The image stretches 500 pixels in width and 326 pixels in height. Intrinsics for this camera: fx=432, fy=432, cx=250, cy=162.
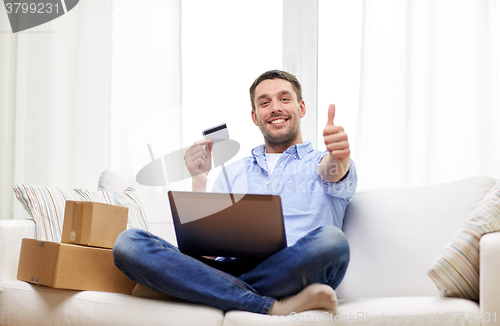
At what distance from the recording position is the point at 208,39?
2273 millimetres

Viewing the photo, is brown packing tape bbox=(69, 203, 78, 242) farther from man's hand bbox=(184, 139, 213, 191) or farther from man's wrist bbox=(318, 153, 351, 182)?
man's wrist bbox=(318, 153, 351, 182)

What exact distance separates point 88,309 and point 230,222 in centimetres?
44

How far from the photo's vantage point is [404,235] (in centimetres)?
136

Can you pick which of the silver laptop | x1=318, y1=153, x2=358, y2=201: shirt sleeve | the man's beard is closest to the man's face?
the man's beard

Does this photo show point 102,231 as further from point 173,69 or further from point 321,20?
point 321,20

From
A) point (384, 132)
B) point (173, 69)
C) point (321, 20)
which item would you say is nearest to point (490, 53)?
point (384, 132)

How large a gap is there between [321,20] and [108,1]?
1192 mm

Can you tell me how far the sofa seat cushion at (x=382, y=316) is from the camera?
0.97 metres

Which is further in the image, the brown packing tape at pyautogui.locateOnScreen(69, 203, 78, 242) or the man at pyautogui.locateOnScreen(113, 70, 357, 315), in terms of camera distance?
the brown packing tape at pyautogui.locateOnScreen(69, 203, 78, 242)

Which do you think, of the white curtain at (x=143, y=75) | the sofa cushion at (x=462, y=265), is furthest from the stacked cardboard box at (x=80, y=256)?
the white curtain at (x=143, y=75)

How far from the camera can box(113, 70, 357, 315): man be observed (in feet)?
3.44

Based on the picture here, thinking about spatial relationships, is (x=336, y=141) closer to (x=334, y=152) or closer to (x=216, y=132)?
(x=334, y=152)

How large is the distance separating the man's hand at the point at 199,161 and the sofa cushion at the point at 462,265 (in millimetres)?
811

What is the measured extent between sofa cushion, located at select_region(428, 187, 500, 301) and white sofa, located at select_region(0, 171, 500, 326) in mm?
34
